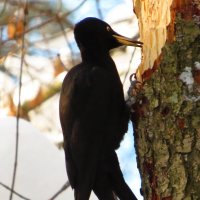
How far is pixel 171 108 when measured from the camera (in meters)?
3.00

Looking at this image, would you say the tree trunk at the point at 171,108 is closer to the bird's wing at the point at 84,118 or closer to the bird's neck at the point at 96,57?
the bird's wing at the point at 84,118

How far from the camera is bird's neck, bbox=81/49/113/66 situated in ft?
12.5

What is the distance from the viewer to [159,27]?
3188 millimetres

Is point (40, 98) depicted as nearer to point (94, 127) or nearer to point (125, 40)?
point (125, 40)

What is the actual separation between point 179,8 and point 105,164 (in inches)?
32.7

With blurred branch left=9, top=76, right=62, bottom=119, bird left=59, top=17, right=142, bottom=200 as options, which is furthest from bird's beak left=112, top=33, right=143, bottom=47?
blurred branch left=9, top=76, right=62, bottom=119

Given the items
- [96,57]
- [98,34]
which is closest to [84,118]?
[96,57]

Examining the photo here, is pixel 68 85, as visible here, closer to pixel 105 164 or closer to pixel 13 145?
pixel 105 164

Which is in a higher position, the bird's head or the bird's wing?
the bird's head

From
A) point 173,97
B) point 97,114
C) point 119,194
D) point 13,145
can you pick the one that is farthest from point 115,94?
point 13,145

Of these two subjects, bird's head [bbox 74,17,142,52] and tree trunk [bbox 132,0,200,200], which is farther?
bird's head [bbox 74,17,142,52]

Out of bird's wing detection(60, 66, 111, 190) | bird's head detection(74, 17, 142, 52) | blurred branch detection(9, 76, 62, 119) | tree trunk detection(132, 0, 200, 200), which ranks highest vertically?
blurred branch detection(9, 76, 62, 119)

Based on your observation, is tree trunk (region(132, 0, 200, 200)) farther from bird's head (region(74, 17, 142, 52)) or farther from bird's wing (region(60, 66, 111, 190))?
→ bird's head (region(74, 17, 142, 52))

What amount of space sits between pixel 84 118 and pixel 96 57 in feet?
1.29
